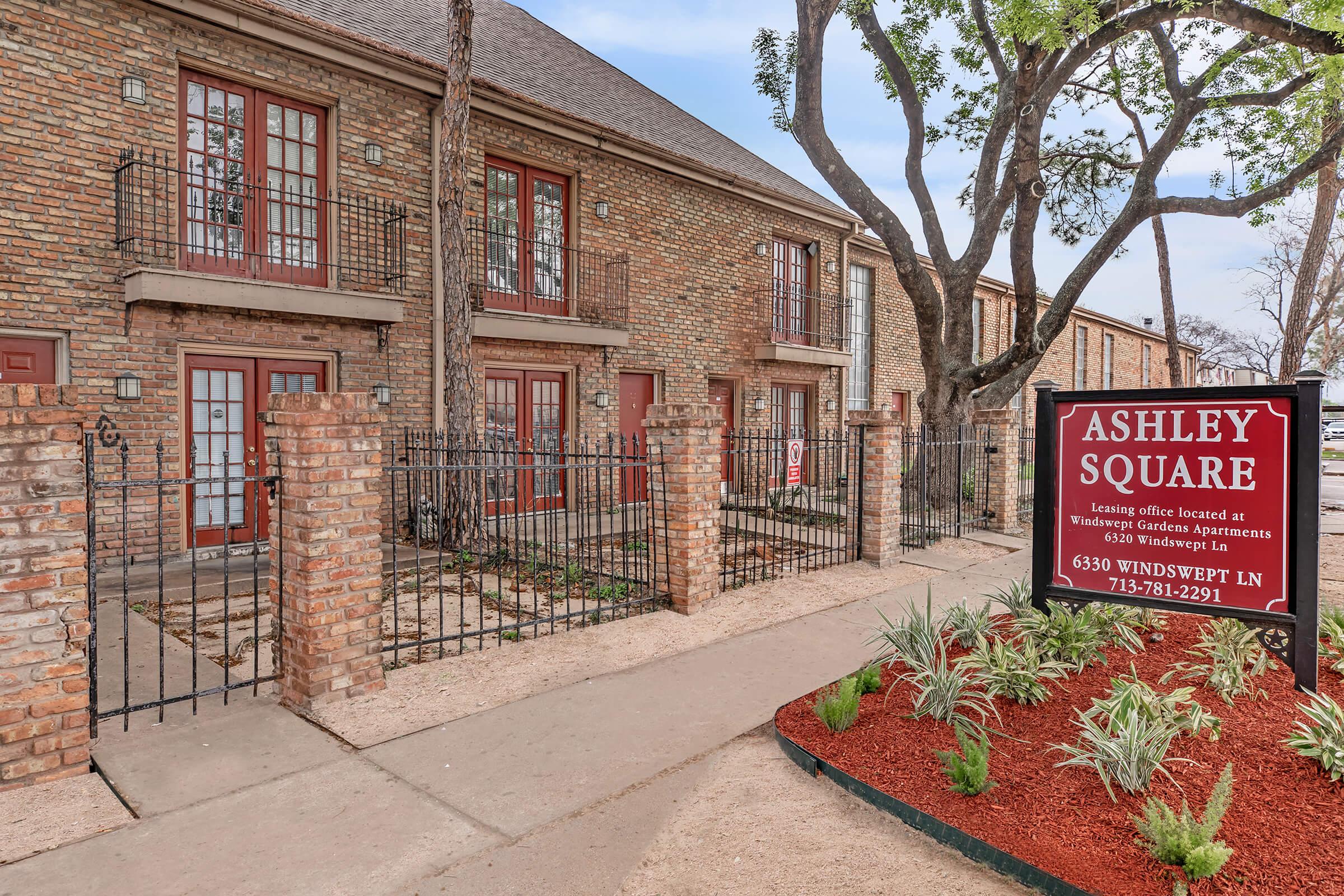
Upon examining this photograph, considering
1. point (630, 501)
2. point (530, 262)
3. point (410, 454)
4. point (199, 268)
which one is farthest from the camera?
point (630, 501)

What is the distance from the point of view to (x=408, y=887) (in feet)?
8.81

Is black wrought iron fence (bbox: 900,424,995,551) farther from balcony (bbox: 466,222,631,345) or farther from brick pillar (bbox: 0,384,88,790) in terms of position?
brick pillar (bbox: 0,384,88,790)

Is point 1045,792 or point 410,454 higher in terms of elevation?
point 410,454

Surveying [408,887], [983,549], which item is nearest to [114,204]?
[408,887]

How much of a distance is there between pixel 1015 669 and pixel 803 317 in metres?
12.9

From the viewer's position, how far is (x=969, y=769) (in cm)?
308

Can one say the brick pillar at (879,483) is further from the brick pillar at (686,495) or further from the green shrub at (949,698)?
the green shrub at (949,698)

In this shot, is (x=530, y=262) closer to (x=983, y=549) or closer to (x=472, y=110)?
(x=472, y=110)

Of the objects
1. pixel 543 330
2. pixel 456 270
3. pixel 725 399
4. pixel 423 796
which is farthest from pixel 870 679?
pixel 725 399

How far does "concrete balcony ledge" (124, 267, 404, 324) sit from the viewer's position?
7.62m

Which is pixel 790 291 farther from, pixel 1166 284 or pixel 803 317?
pixel 1166 284

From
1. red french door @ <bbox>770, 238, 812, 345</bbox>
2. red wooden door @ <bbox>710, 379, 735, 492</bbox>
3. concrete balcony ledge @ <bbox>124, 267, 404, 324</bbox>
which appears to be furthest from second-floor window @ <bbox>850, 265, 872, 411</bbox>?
concrete balcony ledge @ <bbox>124, 267, 404, 324</bbox>

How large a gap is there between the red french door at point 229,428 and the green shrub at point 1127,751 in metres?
8.10

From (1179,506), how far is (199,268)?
9.27 metres
